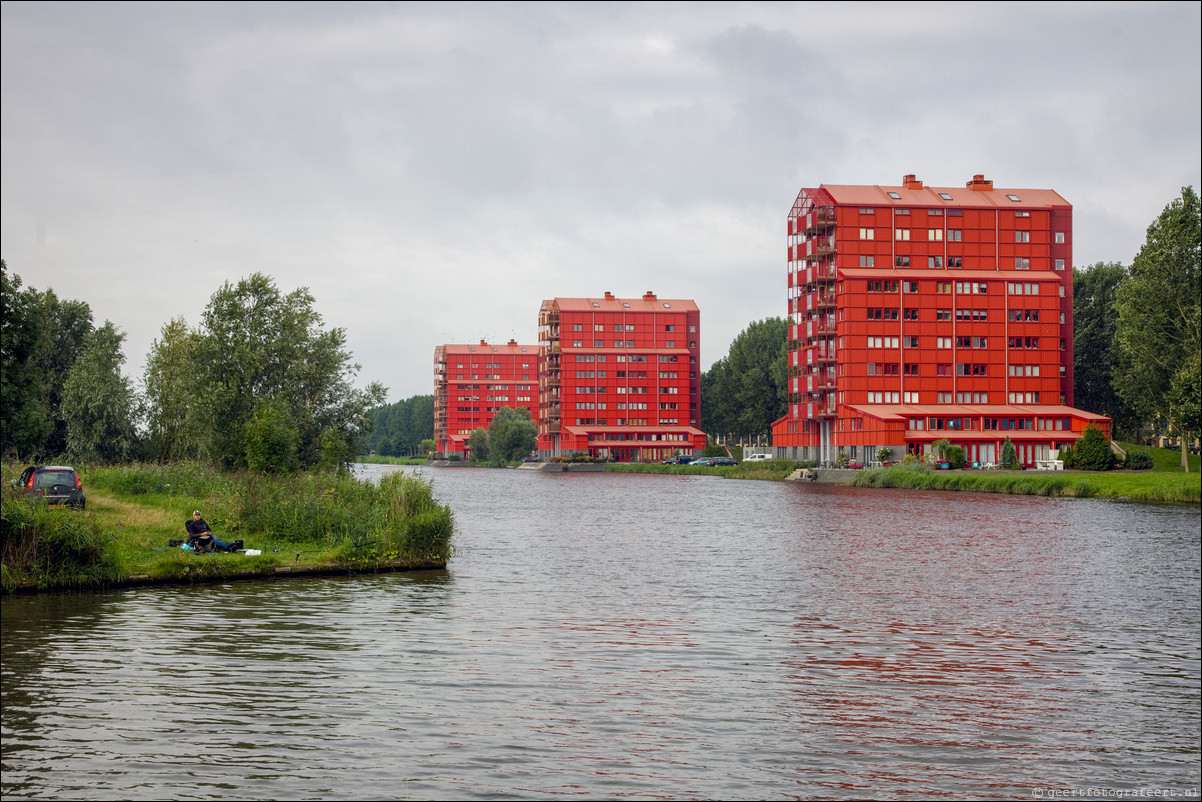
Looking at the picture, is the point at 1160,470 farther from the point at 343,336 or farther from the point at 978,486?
the point at 343,336

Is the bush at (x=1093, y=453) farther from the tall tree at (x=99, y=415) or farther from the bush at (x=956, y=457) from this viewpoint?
the tall tree at (x=99, y=415)

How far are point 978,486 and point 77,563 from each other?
2901 inches

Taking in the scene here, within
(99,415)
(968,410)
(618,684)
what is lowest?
(618,684)

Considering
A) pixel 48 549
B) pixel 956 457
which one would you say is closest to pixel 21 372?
pixel 48 549

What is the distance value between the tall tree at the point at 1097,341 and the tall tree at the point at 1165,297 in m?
35.5

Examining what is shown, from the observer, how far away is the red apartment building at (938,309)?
126 metres

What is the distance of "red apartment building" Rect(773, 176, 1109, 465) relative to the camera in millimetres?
126125

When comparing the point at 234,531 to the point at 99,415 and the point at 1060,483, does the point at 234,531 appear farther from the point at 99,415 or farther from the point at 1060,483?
the point at 1060,483

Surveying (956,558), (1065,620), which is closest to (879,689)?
(1065,620)

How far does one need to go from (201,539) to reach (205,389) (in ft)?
109

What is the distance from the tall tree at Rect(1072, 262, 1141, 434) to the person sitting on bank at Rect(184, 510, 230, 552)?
4718 inches

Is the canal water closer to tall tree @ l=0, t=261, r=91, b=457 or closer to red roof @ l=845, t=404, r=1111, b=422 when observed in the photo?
tall tree @ l=0, t=261, r=91, b=457

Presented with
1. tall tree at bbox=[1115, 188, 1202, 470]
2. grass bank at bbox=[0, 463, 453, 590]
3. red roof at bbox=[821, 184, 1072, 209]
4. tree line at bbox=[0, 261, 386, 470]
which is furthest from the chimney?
grass bank at bbox=[0, 463, 453, 590]

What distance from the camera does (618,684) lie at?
779 inches
